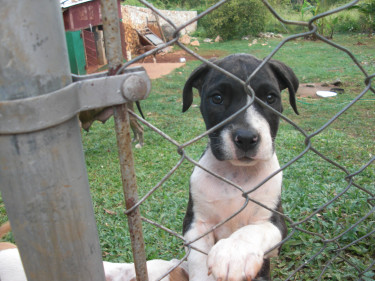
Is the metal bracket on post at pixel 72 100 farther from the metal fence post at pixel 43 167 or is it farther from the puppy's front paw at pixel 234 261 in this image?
the puppy's front paw at pixel 234 261

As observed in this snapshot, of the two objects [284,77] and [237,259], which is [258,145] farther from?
[284,77]

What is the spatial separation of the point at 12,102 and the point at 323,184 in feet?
11.4

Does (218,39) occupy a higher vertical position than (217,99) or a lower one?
lower

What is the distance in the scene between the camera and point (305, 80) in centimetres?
1067

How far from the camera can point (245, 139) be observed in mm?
1917

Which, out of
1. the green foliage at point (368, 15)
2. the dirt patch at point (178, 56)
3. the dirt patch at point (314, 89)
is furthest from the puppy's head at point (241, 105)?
the green foliage at point (368, 15)

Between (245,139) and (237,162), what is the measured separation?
9.6 inches

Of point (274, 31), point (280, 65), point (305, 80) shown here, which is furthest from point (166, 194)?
point (274, 31)

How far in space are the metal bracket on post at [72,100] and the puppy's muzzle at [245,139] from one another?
3.42ft

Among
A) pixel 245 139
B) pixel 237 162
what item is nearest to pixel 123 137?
pixel 245 139

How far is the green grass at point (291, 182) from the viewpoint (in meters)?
2.70

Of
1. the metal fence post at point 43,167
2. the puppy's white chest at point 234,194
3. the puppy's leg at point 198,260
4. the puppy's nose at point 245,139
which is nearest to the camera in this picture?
the metal fence post at point 43,167

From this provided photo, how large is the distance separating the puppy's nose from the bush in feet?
71.3

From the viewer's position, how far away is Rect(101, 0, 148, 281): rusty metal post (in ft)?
2.92
